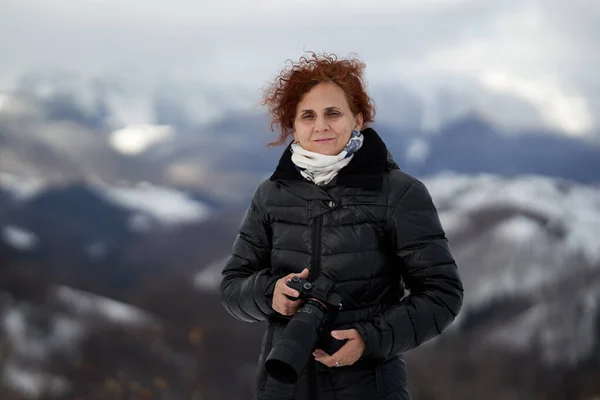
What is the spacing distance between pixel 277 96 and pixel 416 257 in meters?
0.52

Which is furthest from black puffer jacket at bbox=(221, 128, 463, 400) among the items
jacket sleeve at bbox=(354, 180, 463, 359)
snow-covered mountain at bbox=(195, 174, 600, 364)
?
snow-covered mountain at bbox=(195, 174, 600, 364)

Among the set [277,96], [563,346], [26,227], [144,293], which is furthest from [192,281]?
[277,96]

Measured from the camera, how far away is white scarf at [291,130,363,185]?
1333 mm

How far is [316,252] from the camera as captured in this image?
1.31 meters

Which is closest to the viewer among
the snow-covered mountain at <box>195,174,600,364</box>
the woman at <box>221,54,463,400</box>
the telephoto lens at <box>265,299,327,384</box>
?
the telephoto lens at <box>265,299,327,384</box>

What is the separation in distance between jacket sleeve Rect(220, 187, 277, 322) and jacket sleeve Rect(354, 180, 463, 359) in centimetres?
28

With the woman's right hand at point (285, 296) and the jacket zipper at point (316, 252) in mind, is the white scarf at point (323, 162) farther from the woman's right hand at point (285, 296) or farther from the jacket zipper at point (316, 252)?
the woman's right hand at point (285, 296)

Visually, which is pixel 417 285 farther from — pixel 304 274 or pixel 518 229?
pixel 518 229

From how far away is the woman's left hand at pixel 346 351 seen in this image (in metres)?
1.20

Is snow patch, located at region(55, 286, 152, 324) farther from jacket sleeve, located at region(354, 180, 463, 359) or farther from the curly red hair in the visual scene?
jacket sleeve, located at region(354, 180, 463, 359)

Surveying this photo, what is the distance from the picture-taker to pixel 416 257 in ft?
4.16

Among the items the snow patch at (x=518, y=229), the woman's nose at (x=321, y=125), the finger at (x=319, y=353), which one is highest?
the snow patch at (x=518, y=229)

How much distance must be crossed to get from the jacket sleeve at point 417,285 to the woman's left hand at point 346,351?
0.01 meters

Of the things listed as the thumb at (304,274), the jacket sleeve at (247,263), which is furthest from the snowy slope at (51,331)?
the thumb at (304,274)
